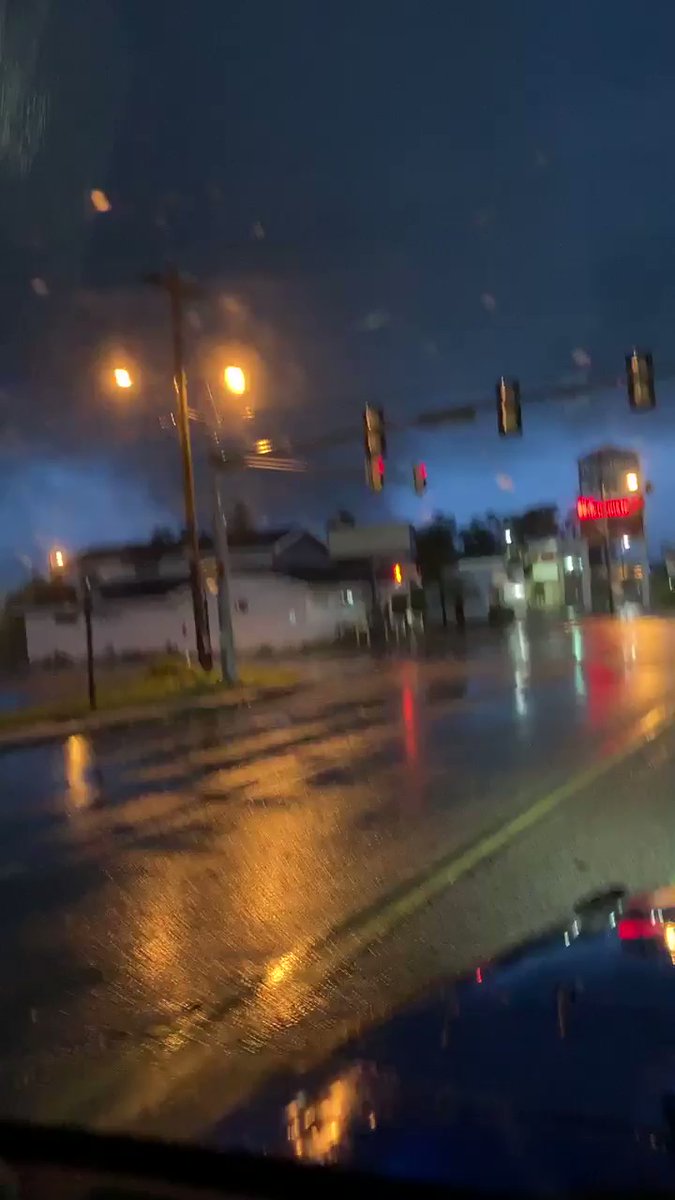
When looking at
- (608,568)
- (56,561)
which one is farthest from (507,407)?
(608,568)

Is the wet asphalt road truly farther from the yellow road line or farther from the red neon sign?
the red neon sign

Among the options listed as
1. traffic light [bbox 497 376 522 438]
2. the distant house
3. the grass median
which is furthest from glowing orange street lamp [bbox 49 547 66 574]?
traffic light [bbox 497 376 522 438]

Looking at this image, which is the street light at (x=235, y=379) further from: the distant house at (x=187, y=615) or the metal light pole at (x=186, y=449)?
the distant house at (x=187, y=615)

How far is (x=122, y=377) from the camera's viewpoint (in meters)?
27.1

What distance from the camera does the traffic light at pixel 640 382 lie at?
1923 centimetres

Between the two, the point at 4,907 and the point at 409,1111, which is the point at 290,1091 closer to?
the point at 409,1111

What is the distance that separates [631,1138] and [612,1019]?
→ 0.62 m

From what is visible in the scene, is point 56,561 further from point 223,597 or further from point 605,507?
point 605,507

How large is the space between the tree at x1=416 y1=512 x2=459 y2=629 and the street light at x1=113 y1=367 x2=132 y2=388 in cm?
4431

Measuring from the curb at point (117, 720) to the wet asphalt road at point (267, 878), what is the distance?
7.08 ft

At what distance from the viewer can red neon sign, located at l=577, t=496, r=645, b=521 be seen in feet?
287

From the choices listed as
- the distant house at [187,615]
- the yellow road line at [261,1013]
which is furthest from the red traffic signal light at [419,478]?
the distant house at [187,615]

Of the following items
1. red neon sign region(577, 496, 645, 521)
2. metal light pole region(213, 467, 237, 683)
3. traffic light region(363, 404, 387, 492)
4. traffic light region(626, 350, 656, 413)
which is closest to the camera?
traffic light region(626, 350, 656, 413)

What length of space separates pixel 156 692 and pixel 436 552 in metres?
54.2
